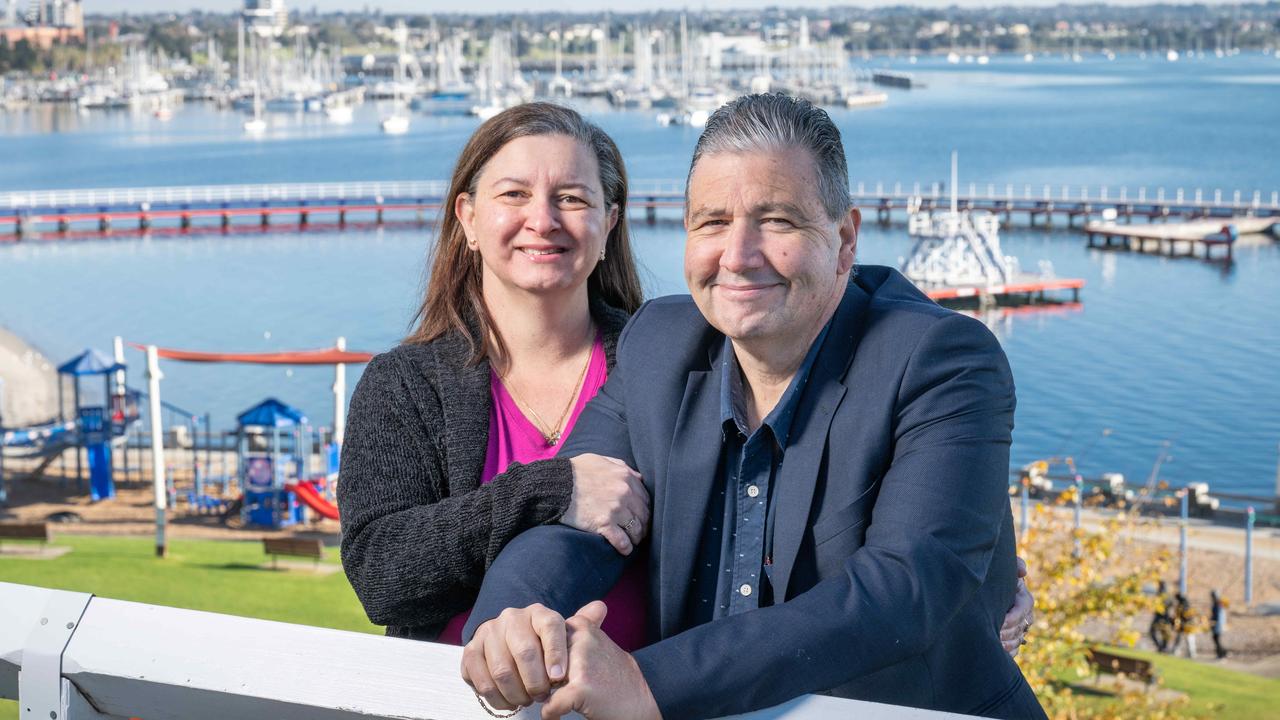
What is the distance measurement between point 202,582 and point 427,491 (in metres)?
11.4

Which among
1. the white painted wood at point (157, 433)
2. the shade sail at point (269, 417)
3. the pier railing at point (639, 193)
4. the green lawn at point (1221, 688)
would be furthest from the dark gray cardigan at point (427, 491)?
the pier railing at point (639, 193)

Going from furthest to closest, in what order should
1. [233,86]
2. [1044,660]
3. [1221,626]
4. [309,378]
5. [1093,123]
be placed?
[233,86], [1093,123], [309,378], [1221,626], [1044,660]

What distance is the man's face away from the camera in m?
1.78

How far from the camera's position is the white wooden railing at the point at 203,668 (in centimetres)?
129

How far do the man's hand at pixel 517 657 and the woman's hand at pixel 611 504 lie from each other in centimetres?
35

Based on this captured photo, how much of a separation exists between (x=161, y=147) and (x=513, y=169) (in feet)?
342

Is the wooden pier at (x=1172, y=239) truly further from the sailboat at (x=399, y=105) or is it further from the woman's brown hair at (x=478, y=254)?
the sailboat at (x=399, y=105)

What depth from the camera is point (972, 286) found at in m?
44.7

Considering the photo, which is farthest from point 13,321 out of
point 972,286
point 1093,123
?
point 1093,123

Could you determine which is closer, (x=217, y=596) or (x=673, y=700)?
(x=673, y=700)

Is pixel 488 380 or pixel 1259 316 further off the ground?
pixel 488 380

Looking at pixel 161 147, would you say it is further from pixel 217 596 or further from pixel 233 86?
pixel 217 596

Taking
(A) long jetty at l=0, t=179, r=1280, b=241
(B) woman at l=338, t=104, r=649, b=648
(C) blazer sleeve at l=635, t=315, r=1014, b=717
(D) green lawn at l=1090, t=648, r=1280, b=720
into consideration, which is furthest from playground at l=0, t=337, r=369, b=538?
(A) long jetty at l=0, t=179, r=1280, b=241

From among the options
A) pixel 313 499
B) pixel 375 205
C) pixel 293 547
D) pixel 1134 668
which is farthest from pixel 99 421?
pixel 375 205
